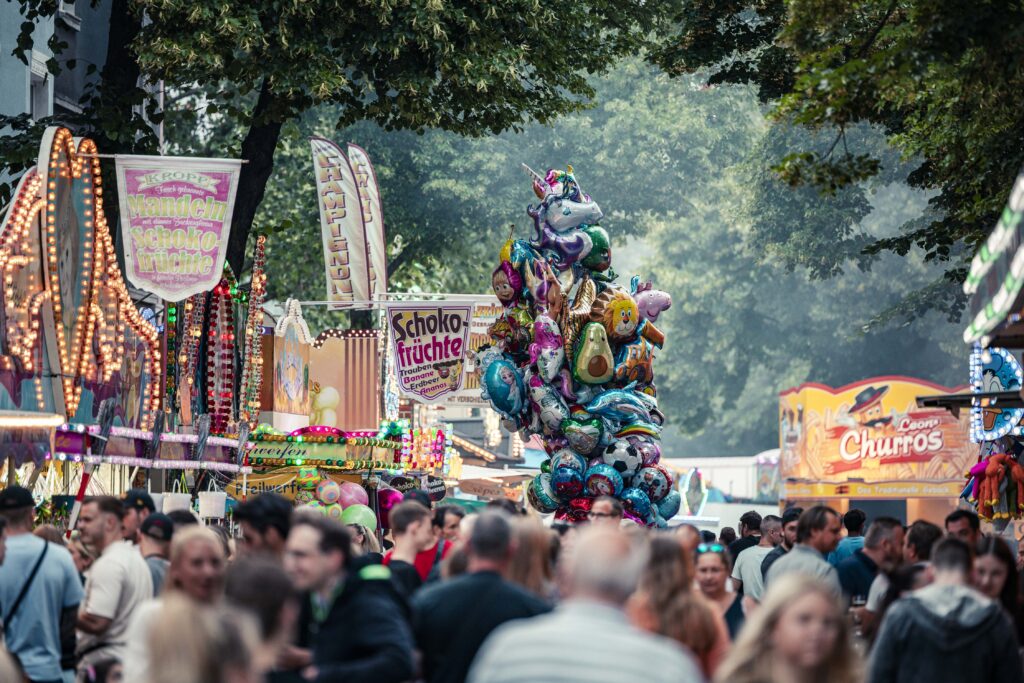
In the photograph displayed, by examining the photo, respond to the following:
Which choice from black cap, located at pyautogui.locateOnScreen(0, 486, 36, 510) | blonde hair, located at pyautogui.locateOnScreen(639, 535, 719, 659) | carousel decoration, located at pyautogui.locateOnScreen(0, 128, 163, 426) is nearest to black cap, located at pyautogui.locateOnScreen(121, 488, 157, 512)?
black cap, located at pyautogui.locateOnScreen(0, 486, 36, 510)

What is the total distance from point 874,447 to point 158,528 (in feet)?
91.5

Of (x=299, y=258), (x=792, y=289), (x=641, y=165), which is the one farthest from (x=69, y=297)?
(x=792, y=289)

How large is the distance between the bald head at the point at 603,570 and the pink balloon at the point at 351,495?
59.0 feet

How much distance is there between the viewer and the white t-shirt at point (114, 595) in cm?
826

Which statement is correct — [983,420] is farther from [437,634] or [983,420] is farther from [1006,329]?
[437,634]

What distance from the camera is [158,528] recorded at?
9.03 metres

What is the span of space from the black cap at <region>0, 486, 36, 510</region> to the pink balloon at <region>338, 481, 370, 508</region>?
13614 millimetres

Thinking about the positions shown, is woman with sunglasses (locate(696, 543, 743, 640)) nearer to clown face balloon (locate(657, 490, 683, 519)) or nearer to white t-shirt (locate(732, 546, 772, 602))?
white t-shirt (locate(732, 546, 772, 602))

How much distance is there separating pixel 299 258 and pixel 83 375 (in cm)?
1632

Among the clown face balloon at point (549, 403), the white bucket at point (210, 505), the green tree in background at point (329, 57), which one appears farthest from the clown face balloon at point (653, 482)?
the green tree in background at point (329, 57)

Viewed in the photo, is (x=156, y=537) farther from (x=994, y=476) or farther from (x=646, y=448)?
(x=994, y=476)

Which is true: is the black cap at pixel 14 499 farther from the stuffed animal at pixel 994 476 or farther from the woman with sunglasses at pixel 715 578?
the stuffed animal at pixel 994 476

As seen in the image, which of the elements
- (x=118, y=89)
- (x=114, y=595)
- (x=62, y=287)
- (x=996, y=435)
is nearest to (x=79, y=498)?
(x=62, y=287)

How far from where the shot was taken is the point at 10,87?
23219mm
